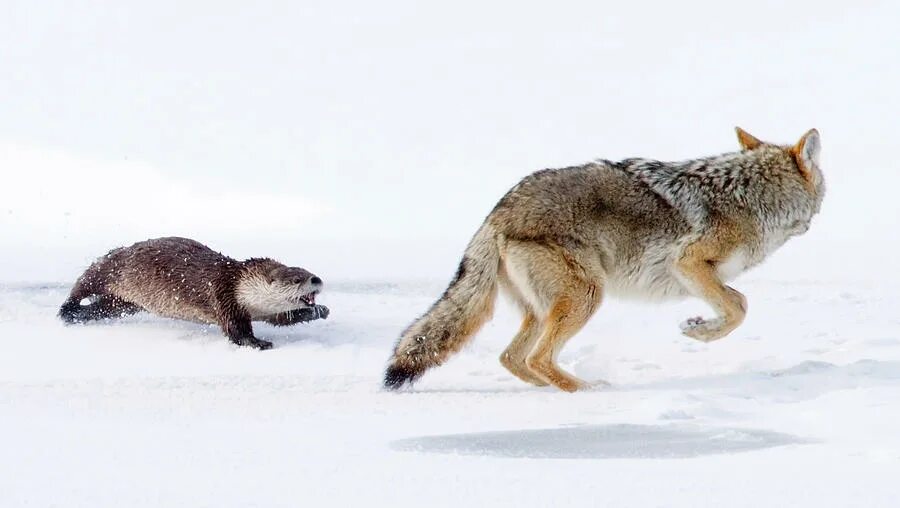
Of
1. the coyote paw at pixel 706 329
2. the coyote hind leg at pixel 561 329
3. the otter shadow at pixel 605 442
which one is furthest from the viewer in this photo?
the coyote paw at pixel 706 329

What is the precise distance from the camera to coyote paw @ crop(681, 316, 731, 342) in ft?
23.9

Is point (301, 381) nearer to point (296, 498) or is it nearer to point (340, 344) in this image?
point (340, 344)

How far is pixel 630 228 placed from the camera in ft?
24.4

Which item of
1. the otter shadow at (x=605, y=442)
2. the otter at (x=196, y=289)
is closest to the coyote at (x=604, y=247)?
the otter shadow at (x=605, y=442)

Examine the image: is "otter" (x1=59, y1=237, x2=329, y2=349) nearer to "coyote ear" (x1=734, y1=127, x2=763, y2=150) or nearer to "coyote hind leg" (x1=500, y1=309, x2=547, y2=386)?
"coyote hind leg" (x1=500, y1=309, x2=547, y2=386)

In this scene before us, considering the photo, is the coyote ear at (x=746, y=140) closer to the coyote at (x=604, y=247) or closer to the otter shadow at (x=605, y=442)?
the coyote at (x=604, y=247)

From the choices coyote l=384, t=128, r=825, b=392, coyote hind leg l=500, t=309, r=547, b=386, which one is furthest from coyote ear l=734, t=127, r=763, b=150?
coyote hind leg l=500, t=309, r=547, b=386

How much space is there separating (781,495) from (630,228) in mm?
3244

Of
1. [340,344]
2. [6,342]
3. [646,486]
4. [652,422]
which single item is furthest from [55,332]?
[646,486]

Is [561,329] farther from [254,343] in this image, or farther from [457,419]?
[254,343]

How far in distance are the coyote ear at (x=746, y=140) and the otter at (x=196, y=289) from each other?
4065 mm

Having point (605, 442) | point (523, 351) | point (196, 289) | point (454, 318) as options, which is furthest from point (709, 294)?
point (196, 289)

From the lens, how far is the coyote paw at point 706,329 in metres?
7.29

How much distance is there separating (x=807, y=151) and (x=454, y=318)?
123 inches
